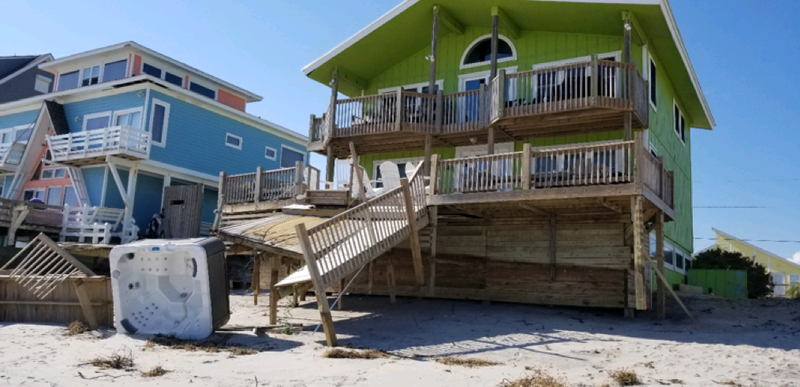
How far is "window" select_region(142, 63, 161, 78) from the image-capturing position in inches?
1066

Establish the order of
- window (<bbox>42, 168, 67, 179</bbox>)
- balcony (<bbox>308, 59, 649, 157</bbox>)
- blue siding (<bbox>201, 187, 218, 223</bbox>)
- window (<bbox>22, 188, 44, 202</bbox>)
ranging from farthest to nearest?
1. blue siding (<bbox>201, 187, 218, 223</bbox>)
2. window (<bbox>22, 188, 44, 202</bbox>)
3. window (<bbox>42, 168, 67, 179</bbox>)
4. balcony (<bbox>308, 59, 649, 157</bbox>)

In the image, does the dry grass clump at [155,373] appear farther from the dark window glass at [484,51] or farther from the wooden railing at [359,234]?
the dark window glass at [484,51]

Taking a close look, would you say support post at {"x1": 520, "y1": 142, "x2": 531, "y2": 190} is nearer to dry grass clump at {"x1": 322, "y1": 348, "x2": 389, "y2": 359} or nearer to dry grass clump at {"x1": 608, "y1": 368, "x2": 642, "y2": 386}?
dry grass clump at {"x1": 322, "y1": 348, "x2": 389, "y2": 359}

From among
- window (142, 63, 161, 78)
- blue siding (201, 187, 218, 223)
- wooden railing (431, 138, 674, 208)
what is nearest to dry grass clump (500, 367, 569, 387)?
wooden railing (431, 138, 674, 208)

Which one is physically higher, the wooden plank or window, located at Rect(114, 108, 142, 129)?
window, located at Rect(114, 108, 142, 129)

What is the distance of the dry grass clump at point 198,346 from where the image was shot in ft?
32.0

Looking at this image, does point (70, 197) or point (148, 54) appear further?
point (148, 54)

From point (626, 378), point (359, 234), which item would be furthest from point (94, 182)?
point (626, 378)

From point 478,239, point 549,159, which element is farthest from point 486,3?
point 478,239

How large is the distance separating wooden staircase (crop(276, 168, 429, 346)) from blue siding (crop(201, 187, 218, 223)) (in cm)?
1520

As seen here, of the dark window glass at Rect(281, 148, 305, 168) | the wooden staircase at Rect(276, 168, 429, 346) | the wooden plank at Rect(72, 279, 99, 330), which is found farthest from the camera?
the dark window glass at Rect(281, 148, 305, 168)

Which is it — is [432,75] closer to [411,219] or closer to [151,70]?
[411,219]

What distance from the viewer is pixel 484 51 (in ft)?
64.1

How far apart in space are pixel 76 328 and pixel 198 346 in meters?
2.76
